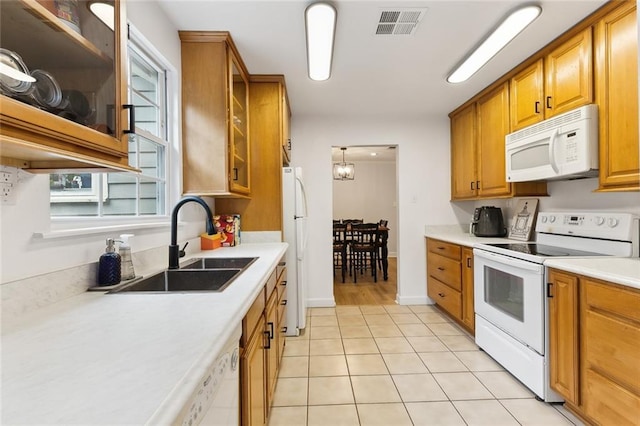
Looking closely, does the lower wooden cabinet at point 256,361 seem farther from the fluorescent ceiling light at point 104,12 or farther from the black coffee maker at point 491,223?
the black coffee maker at point 491,223

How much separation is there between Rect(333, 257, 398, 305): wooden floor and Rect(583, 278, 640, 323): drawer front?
8.44ft

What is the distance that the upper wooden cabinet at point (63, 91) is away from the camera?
70 centimetres

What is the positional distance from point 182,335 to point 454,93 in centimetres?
337

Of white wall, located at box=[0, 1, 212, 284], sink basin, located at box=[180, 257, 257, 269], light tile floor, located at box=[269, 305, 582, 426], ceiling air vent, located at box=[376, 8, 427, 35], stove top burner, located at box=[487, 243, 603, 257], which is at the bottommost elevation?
light tile floor, located at box=[269, 305, 582, 426]

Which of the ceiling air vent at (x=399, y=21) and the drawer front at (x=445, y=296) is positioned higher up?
the ceiling air vent at (x=399, y=21)

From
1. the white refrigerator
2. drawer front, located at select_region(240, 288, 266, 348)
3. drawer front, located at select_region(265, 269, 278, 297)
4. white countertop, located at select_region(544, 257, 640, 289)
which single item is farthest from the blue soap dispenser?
white countertop, located at select_region(544, 257, 640, 289)

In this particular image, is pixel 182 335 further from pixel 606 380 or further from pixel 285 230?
pixel 285 230

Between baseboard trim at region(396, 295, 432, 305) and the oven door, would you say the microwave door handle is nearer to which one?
the oven door

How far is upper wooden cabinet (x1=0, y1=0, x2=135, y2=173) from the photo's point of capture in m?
0.70

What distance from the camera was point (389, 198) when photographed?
815 centimetres

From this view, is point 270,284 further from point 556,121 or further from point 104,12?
point 556,121

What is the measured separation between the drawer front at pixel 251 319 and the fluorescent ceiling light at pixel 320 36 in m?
1.58

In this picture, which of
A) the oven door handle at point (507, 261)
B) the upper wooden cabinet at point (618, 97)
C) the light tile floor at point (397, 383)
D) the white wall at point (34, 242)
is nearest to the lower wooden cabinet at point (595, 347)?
the oven door handle at point (507, 261)

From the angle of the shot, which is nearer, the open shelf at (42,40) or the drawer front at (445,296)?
the open shelf at (42,40)
